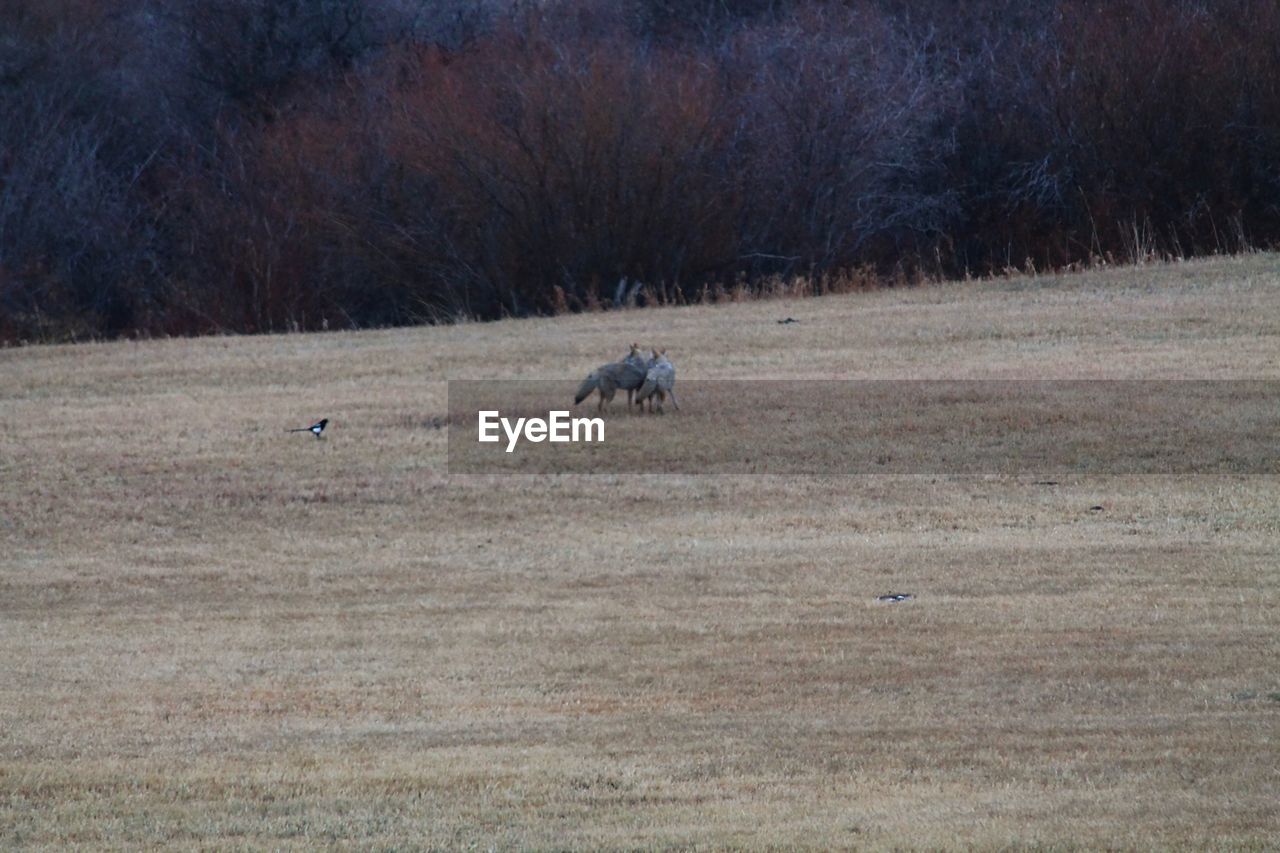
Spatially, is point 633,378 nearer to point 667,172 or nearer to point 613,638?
point 613,638

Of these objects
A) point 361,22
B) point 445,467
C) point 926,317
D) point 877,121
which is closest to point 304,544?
point 445,467

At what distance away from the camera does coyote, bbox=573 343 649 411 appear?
18547mm

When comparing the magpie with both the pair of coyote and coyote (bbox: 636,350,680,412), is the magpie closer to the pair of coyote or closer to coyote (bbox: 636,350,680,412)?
the pair of coyote

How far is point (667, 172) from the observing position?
34594 millimetres

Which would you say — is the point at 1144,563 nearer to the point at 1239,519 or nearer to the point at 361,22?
the point at 1239,519

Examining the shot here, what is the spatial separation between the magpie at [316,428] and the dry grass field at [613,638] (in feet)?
0.63

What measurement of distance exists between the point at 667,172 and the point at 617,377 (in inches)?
652

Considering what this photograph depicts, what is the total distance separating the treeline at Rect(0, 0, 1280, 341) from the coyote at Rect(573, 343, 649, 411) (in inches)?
517

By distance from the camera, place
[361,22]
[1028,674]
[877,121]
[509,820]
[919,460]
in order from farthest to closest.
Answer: [361,22] < [877,121] < [919,460] < [1028,674] < [509,820]

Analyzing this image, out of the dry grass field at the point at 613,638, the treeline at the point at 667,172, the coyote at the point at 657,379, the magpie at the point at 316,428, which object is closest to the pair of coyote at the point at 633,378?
the coyote at the point at 657,379

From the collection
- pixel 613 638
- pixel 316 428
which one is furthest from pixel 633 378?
pixel 613 638

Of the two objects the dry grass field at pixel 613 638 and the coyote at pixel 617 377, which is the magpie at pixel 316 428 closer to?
the dry grass field at pixel 613 638

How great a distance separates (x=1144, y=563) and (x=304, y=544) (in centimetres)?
684

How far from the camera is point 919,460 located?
1702cm
